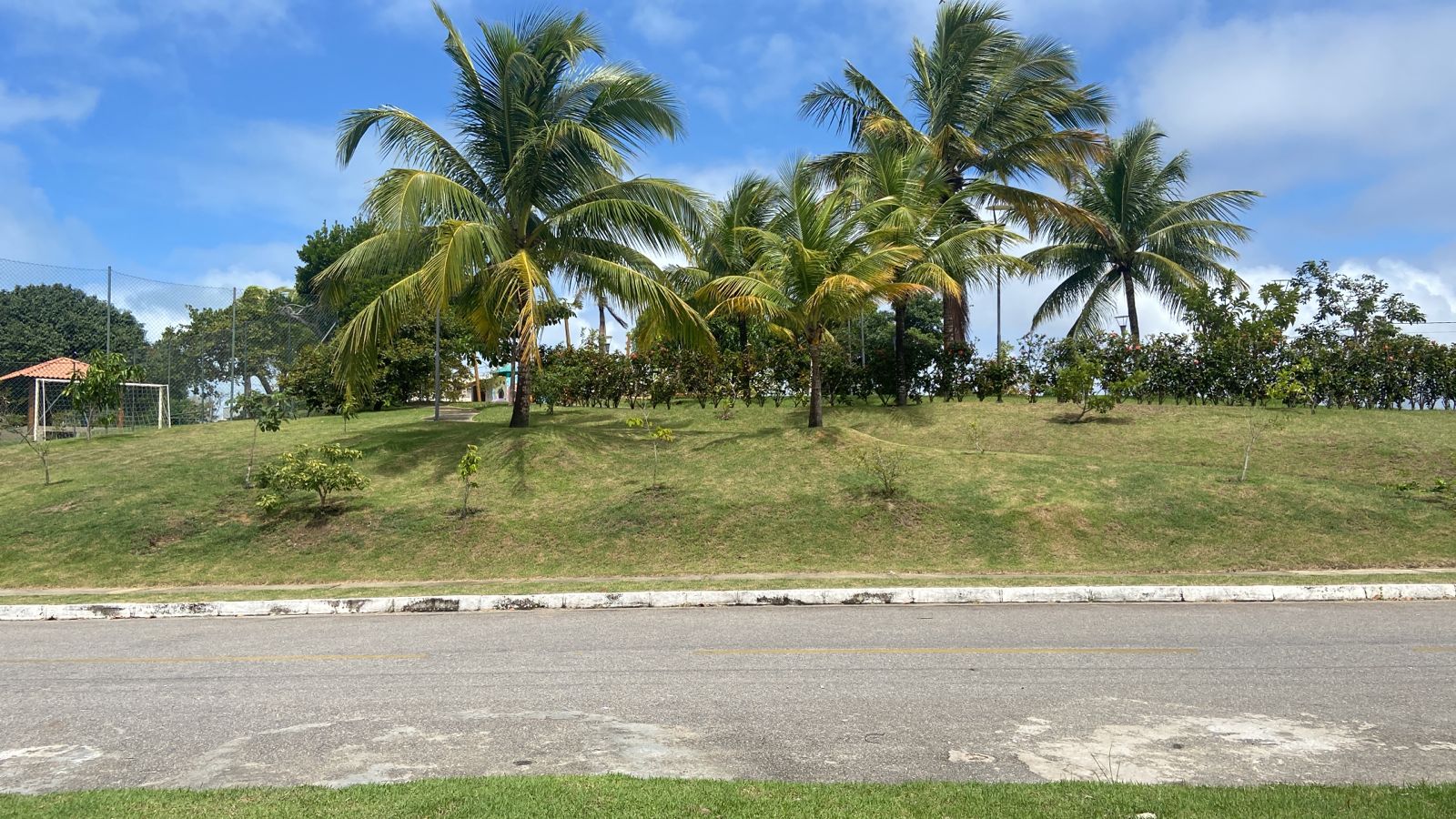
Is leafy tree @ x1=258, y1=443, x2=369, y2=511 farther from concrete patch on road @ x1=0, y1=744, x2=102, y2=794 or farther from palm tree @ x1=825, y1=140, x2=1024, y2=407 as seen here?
palm tree @ x1=825, y1=140, x2=1024, y2=407

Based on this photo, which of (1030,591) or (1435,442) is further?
(1435,442)

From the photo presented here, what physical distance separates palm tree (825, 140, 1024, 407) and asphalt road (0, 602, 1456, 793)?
36.2ft

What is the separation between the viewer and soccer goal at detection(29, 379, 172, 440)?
22922mm

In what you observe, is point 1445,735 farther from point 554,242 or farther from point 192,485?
point 192,485

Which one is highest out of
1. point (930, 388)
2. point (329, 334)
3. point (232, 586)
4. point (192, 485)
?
point (329, 334)

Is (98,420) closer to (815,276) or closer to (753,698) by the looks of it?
(815,276)

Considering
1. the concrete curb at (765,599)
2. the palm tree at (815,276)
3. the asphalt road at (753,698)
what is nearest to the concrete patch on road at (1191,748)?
the asphalt road at (753,698)

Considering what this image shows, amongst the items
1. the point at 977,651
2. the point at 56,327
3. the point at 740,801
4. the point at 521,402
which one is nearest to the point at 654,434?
the point at 521,402

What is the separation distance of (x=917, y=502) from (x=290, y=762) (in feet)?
36.0

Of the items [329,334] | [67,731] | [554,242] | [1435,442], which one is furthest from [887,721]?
[329,334]

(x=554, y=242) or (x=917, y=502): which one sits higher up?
(x=554, y=242)

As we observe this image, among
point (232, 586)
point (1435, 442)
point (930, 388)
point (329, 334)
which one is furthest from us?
point (329, 334)

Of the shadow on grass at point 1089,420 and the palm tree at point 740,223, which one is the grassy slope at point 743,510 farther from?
the palm tree at point 740,223

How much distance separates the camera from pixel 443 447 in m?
18.0
